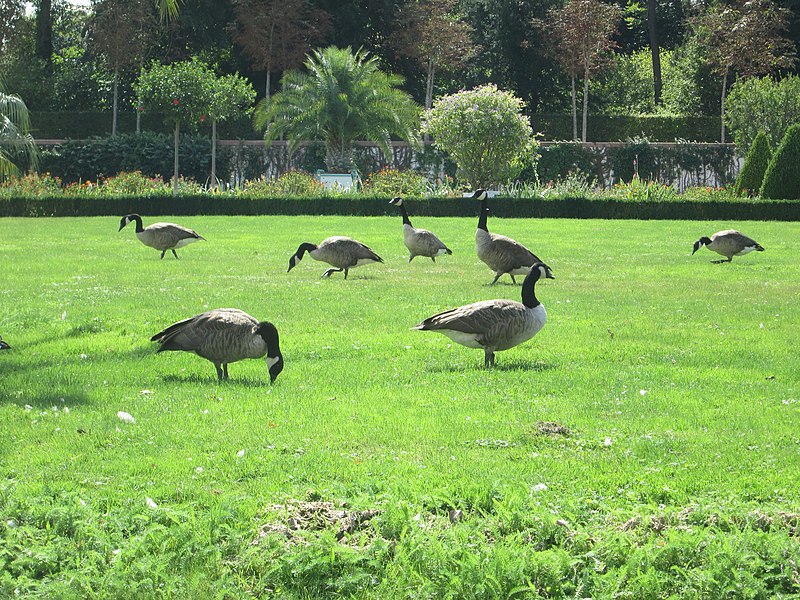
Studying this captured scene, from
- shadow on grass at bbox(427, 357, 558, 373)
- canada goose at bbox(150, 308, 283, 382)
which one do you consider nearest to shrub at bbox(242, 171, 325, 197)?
shadow on grass at bbox(427, 357, 558, 373)

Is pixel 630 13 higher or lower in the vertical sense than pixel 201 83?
higher

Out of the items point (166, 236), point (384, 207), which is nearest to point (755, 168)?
point (384, 207)

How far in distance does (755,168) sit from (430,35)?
24259 mm

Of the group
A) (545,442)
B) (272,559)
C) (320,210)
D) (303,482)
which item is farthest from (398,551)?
(320,210)

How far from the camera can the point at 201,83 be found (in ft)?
132

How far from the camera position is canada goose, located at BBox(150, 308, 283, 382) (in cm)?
868

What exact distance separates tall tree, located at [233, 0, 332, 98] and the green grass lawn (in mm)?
42751

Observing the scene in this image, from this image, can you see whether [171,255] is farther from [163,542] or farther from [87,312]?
[163,542]

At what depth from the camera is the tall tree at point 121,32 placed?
52.9 metres

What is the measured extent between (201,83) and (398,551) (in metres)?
37.2

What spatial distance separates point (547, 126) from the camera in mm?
60969

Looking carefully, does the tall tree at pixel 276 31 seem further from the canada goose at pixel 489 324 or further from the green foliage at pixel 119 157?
the canada goose at pixel 489 324

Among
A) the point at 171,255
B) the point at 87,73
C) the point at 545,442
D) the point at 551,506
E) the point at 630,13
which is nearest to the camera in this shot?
the point at 551,506

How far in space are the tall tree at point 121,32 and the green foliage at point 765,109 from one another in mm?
31150
